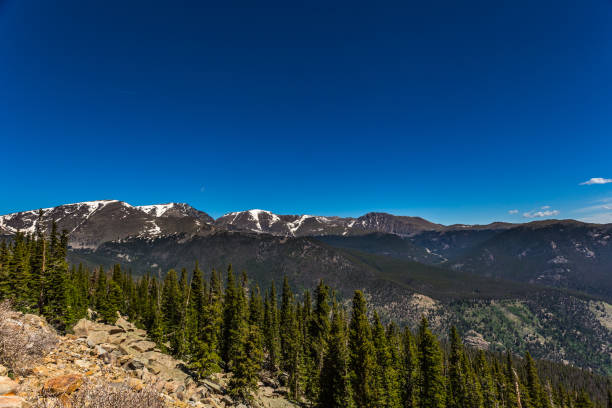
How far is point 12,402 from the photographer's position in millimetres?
7594

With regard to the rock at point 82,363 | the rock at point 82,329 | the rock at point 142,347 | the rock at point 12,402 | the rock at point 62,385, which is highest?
the rock at point 12,402

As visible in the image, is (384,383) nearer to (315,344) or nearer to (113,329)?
(315,344)

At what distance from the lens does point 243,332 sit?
48.6 meters

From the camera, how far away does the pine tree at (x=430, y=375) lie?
163 ft

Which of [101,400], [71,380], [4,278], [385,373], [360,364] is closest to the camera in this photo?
[101,400]

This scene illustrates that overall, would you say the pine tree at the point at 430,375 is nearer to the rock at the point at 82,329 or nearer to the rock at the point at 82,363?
the rock at the point at 82,363

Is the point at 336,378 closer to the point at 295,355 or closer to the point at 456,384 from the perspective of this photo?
the point at 295,355

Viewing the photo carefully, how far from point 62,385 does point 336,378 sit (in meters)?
34.3

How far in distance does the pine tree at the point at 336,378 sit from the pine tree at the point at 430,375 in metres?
21.0

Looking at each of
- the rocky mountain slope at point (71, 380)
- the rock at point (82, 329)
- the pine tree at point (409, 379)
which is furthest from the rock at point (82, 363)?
the pine tree at point (409, 379)

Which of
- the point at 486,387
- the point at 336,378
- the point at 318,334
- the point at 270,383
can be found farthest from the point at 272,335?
the point at 486,387

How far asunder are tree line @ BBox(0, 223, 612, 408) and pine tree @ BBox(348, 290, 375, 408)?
0.12 meters

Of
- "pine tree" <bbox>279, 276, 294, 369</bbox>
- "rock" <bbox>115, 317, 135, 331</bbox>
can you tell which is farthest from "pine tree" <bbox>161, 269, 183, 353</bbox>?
"pine tree" <bbox>279, 276, 294, 369</bbox>

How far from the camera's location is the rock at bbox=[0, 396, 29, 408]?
293 inches
